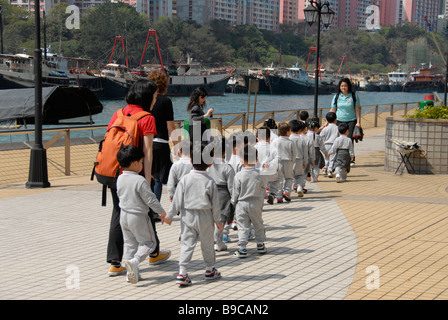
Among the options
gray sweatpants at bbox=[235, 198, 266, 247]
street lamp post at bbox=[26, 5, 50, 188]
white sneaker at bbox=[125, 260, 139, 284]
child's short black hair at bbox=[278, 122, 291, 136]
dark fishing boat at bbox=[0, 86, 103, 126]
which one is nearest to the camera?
white sneaker at bbox=[125, 260, 139, 284]

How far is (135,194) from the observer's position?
5609 millimetres

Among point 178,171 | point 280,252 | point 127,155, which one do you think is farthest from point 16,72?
point 127,155

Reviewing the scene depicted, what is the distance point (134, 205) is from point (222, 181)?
4.51 ft

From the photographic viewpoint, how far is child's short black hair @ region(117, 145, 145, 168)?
18.3 feet

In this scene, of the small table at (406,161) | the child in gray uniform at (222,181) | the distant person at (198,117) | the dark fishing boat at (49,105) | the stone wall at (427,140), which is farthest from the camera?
the dark fishing boat at (49,105)

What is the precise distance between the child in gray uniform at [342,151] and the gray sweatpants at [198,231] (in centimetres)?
645

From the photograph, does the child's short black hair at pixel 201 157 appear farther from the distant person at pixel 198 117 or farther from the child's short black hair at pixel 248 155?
the distant person at pixel 198 117

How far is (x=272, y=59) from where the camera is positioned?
158m

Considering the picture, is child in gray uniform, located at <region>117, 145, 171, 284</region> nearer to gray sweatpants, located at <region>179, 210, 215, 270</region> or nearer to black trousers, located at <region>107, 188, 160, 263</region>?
black trousers, located at <region>107, 188, 160, 263</region>


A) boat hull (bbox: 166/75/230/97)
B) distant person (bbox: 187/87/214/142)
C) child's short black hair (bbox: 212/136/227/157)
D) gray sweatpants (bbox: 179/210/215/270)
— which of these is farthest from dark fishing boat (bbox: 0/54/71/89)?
gray sweatpants (bbox: 179/210/215/270)

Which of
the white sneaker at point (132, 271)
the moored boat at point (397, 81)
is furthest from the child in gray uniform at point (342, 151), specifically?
the moored boat at point (397, 81)

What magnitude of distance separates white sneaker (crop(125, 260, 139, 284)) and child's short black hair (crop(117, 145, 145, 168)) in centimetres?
86

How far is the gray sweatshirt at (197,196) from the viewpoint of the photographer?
18.4 feet
